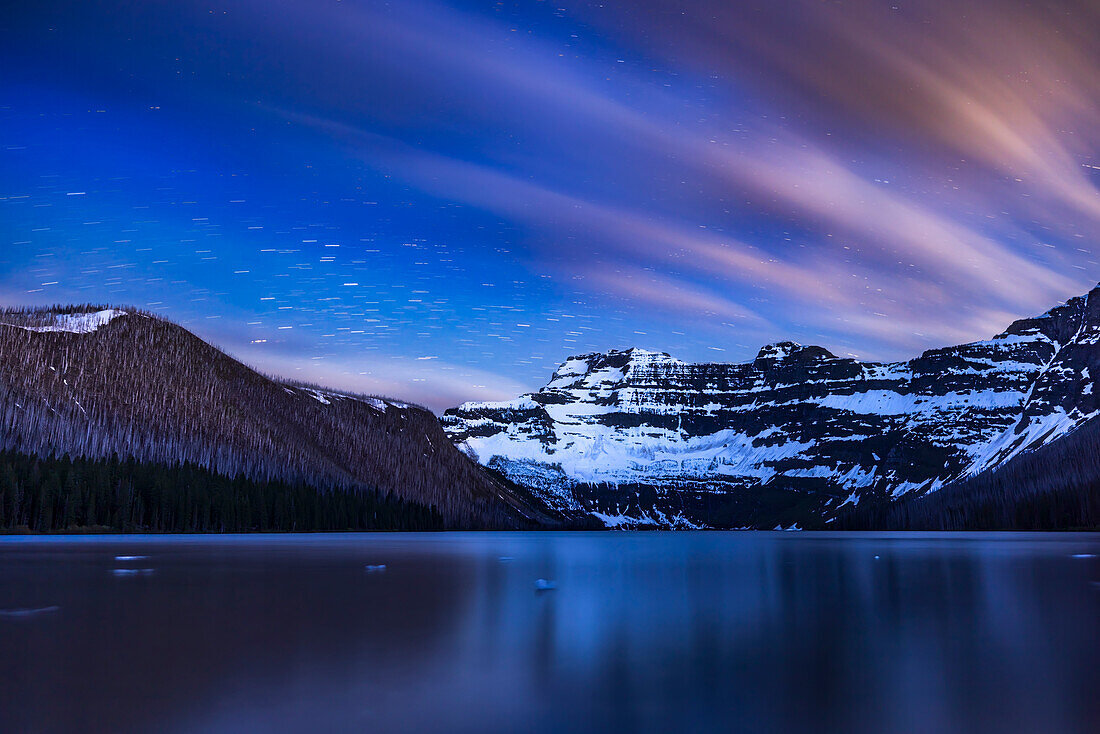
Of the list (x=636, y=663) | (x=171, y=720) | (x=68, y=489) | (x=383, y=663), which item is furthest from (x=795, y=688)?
(x=68, y=489)

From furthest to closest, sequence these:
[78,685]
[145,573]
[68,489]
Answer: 1. [68,489]
2. [145,573]
3. [78,685]

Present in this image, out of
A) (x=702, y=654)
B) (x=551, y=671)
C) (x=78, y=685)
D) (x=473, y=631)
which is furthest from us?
(x=473, y=631)

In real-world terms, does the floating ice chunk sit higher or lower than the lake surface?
higher

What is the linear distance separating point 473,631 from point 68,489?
17583 centimetres

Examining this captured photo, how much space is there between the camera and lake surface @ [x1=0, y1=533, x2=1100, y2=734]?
17.5 metres

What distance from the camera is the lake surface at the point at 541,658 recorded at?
17531 millimetres

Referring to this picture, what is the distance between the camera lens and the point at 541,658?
25.5 m

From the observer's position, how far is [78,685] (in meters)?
19.9

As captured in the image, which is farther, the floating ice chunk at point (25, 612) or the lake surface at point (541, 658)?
the floating ice chunk at point (25, 612)

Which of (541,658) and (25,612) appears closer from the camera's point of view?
(541,658)

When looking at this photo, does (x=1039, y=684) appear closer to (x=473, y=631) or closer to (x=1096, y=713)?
(x=1096, y=713)

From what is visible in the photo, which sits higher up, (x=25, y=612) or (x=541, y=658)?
(x=25, y=612)

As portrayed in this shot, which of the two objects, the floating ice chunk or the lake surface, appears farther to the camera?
the floating ice chunk

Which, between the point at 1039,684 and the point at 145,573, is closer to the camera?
the point at 1039,684
